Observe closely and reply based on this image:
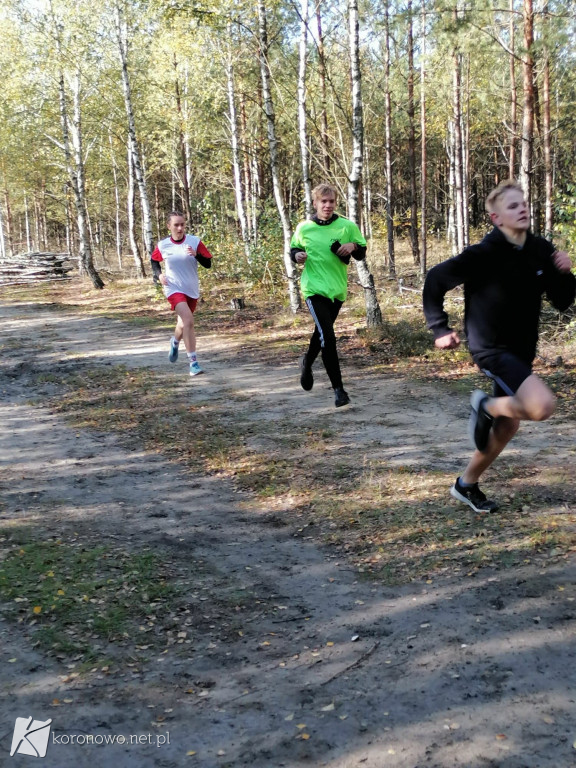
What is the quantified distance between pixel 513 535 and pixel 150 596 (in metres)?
2.27

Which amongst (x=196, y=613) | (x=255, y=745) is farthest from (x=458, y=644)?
(x=196, y=613)

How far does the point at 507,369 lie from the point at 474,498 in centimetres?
111

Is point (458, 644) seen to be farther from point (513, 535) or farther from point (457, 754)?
point (513, 535)

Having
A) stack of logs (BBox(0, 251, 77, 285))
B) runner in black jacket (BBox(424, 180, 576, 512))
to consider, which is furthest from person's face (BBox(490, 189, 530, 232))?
stack of logs (BBox(0, 251, 77, 285))

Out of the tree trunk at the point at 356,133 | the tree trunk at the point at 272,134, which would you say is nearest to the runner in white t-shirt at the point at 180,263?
the tree trunk at the point at 356,133

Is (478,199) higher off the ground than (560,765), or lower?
higher

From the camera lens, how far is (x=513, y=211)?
4.02 m

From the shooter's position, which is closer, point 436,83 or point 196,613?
point 196,613

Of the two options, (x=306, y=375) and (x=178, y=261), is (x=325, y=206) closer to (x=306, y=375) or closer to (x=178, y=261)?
(x=306, y=375)

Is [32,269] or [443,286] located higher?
[32,269]

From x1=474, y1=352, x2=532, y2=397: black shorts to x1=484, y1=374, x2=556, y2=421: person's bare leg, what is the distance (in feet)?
0.13

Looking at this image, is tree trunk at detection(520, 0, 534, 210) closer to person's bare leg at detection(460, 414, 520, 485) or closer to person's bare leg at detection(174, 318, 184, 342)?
person's bare leg at detection(174, 318, 184, 342)

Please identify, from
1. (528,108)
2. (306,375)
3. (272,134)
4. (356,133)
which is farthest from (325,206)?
(272,134)

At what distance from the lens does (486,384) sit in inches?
341
